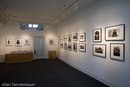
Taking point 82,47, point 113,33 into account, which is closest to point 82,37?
point 82,47

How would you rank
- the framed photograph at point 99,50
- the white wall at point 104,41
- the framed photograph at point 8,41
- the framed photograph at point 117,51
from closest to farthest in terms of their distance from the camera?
1. the white wall at point 104,41
2. the framed photograph at point 117,51
3. the framed photograph at point 99,50
4. the framed photograph at point 8,41

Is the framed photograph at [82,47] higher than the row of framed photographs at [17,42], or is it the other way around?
the row of framed photographs at [17,42]

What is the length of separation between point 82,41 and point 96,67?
1750mm

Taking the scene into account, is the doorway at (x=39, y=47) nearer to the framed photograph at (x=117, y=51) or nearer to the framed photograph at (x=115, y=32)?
the framed photograph at (x=115, y=32)

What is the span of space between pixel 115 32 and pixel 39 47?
314 inches

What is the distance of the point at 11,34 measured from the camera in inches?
337

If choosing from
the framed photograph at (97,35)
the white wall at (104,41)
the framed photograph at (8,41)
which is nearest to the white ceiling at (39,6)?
the white wall at (104,41)

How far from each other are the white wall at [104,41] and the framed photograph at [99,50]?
16 centimetres

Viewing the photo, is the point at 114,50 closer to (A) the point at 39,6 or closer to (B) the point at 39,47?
(A) the point at 39,6

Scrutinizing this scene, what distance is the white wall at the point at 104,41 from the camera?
10.2ft

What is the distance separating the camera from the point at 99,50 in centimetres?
417

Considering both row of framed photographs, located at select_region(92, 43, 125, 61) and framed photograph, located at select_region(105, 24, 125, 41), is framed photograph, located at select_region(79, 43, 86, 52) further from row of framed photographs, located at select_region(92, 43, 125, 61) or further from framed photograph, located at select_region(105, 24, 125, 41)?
framed photograph, located at select_region(105, 24, 125, 41)

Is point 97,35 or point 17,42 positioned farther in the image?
point 17,42

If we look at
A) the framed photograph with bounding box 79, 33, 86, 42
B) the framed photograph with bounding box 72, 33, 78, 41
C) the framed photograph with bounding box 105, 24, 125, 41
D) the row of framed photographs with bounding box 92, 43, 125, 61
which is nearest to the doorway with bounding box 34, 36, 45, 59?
the framed photograph with bounding box 72, 33, 78, 41
